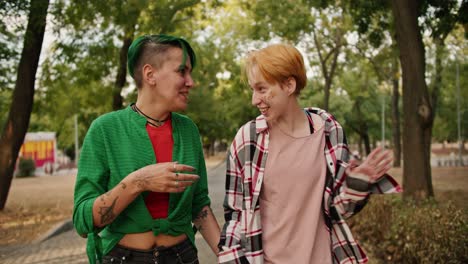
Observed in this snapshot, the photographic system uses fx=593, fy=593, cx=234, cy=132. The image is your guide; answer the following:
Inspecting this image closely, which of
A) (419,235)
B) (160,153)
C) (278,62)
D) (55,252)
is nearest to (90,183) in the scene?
(160,153)

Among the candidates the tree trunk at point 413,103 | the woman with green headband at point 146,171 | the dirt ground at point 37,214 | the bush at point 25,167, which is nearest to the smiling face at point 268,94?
the woman with green headband at point 146,171

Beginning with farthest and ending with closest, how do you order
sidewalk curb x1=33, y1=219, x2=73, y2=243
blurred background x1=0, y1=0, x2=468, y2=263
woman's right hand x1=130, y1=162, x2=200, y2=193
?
sidewalk curb x1=33, y1=219, x2=73, y2=243
blurred background x1=0, y1=0, x2=468, y2=263
woman's right hand x1=130, y1=162, x2=200, y2=193

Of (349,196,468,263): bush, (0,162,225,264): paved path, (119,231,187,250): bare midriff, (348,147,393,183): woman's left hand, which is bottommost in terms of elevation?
(0,162,225,264): paved path

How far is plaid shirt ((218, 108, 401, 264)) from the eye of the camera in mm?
2789

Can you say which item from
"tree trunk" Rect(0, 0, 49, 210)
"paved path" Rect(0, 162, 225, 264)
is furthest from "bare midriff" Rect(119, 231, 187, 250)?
"tree trunk" Rect(0, 0, 49, 210)

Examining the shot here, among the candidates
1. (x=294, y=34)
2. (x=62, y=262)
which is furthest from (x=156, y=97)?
(x=294, y=34)

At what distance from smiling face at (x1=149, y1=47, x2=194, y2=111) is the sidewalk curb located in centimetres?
859

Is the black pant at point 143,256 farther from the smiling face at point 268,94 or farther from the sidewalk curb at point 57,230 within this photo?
the sidewalk curb at point 57,230

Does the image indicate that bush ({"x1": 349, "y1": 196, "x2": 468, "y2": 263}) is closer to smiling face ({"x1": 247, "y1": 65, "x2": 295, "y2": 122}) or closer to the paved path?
the paved path

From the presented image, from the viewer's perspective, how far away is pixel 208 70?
35.0 meters

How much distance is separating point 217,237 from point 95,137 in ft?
2.77

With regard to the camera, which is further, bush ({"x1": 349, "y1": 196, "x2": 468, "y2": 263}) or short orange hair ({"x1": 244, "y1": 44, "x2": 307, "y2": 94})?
bush ({"x1": 349, "y1": 196, "x2": 468, "y2": 263})

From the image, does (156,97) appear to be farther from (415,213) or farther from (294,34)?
(294,34)

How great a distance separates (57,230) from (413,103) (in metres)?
7.23
